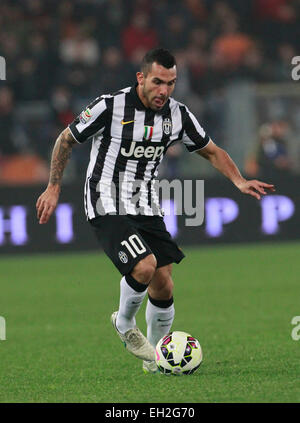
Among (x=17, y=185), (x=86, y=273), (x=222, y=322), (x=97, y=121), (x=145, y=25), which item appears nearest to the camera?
(x=97, y=121)

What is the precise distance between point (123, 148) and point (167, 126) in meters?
0.33

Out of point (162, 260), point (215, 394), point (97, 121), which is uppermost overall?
point (97, 121)

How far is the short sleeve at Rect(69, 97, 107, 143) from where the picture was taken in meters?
6.62

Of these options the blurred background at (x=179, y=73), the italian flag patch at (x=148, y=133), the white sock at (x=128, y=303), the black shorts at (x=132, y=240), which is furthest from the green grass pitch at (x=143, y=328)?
the italian flag patch at (x=148, y=133)

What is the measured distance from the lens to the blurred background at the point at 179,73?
1510 cm

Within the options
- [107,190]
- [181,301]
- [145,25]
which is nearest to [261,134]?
[145,25]

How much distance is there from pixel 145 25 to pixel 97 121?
10.8 m

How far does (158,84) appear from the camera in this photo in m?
6.45

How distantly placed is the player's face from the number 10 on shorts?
86 centimetres

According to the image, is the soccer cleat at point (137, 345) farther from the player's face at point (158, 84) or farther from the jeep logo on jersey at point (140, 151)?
the player's face at point (158, 84)

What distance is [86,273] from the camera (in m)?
13.0

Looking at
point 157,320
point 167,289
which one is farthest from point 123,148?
point 157,320

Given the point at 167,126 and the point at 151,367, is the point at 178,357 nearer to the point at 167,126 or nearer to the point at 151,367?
the point at 151,367

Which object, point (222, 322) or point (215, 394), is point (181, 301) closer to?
point (222, 322)
